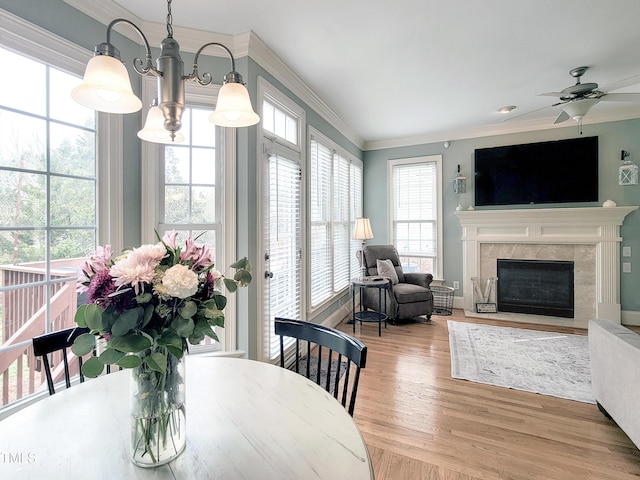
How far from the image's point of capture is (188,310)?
76cm

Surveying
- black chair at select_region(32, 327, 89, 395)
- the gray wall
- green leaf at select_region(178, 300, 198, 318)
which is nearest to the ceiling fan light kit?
the gray wall

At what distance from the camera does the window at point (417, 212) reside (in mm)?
5105

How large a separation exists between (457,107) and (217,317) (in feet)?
13.6

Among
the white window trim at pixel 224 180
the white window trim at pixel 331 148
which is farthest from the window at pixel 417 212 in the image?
the white window trim at pixel 224 180

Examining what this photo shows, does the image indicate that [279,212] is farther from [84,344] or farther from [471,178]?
[471,178]

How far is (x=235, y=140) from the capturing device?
2.38 m

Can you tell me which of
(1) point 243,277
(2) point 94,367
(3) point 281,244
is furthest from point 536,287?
(2) point 94,367

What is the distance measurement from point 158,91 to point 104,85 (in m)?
0.16

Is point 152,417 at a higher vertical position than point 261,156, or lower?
lower

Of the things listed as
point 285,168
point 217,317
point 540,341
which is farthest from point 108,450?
point 540,341

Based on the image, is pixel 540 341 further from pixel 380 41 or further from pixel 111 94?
pixel 111 94

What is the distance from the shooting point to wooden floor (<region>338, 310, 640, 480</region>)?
1712 millimetres

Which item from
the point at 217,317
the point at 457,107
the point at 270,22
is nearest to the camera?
the point at 217,317

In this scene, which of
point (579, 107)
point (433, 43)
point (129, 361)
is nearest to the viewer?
point (129, 361)
